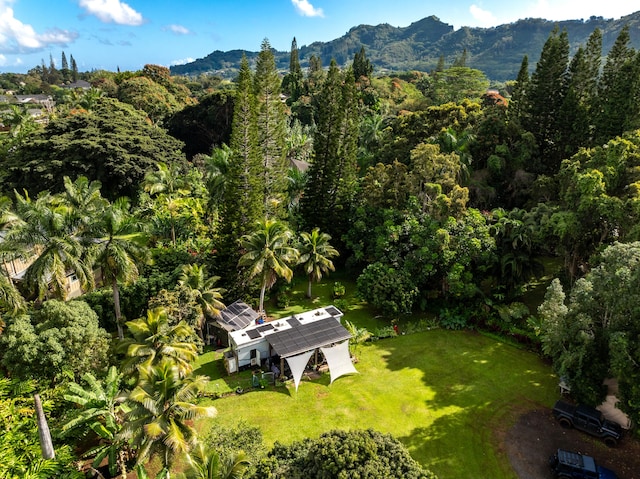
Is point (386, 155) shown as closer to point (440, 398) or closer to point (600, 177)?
point (600, 177)

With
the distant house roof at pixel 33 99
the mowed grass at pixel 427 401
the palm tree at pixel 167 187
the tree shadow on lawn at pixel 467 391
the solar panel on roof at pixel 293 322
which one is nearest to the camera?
the tree shadow on lawn at pixel 467 391

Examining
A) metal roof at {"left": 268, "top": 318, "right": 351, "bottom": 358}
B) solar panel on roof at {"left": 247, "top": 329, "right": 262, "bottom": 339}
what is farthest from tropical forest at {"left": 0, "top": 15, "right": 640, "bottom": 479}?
solar panel on roof at {"left": 247, "top": 329, "right": 262, "bottom": 339}

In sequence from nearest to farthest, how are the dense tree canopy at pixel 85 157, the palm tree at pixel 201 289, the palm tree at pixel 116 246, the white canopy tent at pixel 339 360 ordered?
the palm tree at pixel 116 246, the white canopy tent at pixel 339 360, the palm tree at pixel 201 289, the dense tree canopy at pixel 85 157

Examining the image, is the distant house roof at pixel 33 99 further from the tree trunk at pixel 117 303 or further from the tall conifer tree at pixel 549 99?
the tall conifer tree at pixel 549 99

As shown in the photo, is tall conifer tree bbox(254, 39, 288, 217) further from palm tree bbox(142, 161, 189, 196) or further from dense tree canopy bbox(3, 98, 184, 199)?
dense tree canopy bbox(3, 98, 184, 199)

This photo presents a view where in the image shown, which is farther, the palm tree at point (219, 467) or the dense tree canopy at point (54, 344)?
the dense tree canopy at point (54, 344)

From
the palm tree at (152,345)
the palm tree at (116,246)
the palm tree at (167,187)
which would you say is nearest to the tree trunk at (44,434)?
the palm tree at (152,345)
